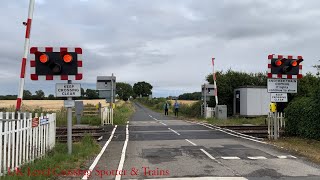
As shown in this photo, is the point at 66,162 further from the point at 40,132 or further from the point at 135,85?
the point at 135,85

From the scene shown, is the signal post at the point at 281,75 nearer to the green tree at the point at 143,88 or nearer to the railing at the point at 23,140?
the railing at the point at 23,140

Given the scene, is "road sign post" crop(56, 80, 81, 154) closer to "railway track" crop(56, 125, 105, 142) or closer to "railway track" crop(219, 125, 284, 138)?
"railway track" crop(56, 125, 105, 142)

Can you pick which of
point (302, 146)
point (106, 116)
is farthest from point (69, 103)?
point (106, 116)

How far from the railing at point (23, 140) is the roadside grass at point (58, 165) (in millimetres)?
225

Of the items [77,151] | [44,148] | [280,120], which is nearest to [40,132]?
[44,148]

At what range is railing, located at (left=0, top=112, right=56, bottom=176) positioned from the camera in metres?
8.18

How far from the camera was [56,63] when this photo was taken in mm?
11711

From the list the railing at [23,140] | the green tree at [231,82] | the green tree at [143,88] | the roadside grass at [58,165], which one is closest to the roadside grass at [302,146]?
the roadside grass at [58,165]

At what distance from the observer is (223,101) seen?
3653 centimetres

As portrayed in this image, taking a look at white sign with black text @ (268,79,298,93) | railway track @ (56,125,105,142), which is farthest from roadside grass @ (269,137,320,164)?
railway track @ (56,125,105,142)

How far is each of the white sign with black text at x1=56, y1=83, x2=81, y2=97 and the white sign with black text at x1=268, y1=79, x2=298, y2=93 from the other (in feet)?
28.1

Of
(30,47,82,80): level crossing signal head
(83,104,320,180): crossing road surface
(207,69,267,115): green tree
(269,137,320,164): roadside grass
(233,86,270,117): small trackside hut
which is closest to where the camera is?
(83,104,320,180): crossing road surface

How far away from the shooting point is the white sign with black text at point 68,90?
12.0 meters

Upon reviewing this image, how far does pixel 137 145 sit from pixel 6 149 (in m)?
7.34
